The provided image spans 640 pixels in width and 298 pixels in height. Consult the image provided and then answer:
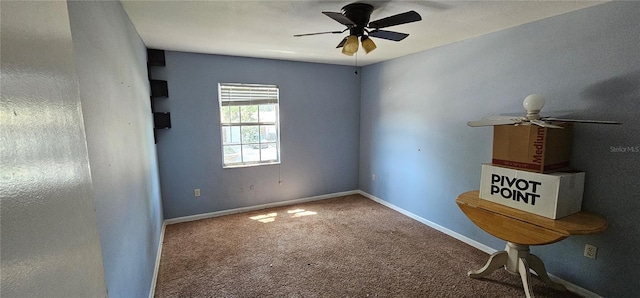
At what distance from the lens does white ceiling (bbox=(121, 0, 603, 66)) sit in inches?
74.6

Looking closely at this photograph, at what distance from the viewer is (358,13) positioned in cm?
193

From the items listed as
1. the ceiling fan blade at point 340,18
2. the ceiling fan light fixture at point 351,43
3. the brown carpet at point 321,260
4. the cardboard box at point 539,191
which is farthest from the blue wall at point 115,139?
the cardboard box at point 539,191

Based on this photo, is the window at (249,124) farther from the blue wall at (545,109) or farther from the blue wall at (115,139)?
the blue wall at (545,109)

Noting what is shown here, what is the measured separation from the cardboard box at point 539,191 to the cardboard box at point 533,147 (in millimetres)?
67

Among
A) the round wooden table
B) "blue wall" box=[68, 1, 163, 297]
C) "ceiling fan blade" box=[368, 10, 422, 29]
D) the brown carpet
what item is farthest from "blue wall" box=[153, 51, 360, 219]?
Result: the round wooden table

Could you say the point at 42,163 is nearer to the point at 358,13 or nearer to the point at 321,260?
the point at 358,13

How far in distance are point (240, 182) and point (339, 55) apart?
2206 mm

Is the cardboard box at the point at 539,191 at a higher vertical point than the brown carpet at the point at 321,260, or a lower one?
higher

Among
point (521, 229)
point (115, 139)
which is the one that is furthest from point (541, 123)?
point (115, 139)

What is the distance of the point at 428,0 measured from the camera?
1.82 meters

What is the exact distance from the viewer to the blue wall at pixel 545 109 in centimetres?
185

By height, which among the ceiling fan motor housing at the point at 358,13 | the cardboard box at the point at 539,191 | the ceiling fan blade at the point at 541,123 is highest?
the ceiling fan motor housing at the point at 358,13

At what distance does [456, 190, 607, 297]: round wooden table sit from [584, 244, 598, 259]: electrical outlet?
0.29 m

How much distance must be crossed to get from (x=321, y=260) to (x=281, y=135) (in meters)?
1.95
